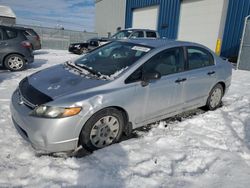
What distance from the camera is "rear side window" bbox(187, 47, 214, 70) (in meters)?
4.34

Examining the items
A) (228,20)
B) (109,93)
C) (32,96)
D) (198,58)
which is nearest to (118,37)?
(228,20)

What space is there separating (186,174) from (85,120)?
141cm

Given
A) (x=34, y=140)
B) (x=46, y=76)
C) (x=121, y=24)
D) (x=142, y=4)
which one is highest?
(x=142, y=4)

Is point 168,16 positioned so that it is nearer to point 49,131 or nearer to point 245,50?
point 245,50

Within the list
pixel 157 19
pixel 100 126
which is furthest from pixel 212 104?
pixel 157 19

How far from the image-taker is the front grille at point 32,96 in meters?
2.89

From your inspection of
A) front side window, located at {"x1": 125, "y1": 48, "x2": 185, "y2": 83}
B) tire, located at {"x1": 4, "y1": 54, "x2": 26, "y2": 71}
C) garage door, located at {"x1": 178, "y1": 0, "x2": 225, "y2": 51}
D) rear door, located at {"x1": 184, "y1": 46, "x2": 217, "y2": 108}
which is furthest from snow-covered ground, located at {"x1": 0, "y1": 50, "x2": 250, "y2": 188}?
garage door, located at {"x1": 178, "y1": 0, "x2": 225, "y2": 51}

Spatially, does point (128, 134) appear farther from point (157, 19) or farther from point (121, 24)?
point (121, 24)

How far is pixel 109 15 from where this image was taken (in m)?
27.8

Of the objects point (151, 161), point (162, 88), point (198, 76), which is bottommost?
point (151, 161)

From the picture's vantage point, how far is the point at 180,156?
3.23 m

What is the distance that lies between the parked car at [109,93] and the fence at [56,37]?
56.2 ft

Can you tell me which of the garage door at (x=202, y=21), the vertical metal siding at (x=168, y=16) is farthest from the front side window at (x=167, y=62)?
the vertical metal siding at (x=168, y=16)

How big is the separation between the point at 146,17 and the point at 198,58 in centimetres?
1616
